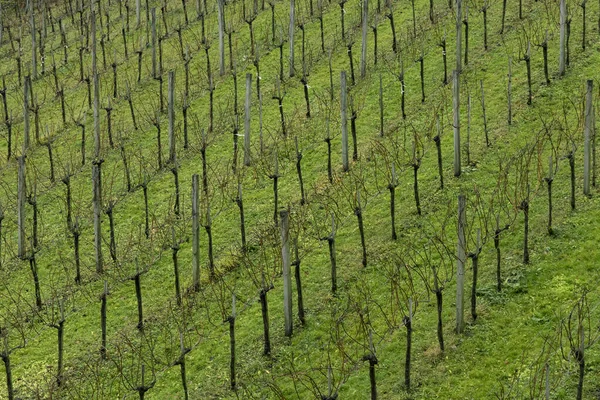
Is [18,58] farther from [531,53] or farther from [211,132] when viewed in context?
[531,53]

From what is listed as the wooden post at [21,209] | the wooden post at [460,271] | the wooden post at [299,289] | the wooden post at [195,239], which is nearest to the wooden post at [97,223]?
the wooden post at [21,209]

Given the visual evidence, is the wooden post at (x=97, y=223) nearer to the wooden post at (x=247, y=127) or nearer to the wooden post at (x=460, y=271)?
the wooden post at (x=247, y=127)

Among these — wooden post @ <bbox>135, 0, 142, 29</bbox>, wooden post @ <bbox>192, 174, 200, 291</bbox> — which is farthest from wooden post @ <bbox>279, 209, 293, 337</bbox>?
wooden post @ <bbox>135, 0, 142, 29</bbox>

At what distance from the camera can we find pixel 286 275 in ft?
84.3

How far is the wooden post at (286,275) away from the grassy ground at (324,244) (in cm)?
39

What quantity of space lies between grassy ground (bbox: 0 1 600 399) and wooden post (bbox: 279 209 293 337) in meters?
0.39

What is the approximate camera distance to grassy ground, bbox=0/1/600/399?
24.1 meters

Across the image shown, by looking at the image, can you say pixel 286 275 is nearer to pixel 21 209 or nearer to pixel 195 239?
pixel 195 239

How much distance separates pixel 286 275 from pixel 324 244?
4250mm

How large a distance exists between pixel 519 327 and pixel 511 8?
21.1 m

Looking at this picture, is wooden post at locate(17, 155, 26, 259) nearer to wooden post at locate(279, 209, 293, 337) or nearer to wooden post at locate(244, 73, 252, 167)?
wooden post at locate(244, 73, 252, 167)

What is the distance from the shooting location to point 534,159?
30641 millimetres

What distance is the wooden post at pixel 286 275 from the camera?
25.4 metres

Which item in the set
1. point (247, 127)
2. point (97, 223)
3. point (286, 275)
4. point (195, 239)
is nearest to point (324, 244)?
point (195, 239)
